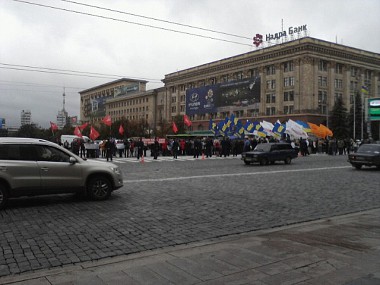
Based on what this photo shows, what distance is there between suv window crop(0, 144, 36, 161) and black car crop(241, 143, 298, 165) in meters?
16.5

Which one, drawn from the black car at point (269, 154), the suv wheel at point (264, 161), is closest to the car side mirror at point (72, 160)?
the black car at point (269, 154)

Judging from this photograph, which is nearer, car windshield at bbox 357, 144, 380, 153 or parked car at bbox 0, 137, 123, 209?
parked car at bbox 0, 137, 123, 209

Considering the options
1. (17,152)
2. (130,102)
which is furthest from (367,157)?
(130,102)

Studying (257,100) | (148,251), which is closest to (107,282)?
(148,251)

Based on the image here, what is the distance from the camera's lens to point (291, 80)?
3024 inches

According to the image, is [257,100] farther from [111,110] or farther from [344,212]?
[111,110]

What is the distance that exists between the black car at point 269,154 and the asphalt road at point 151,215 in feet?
32.4

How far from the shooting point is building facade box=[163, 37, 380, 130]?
241 ft

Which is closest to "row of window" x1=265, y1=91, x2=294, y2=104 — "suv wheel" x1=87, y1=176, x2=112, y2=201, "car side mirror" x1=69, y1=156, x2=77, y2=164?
"suv wheel" x1=87, y1=176, x2=112, y2=201

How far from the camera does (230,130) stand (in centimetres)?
4556

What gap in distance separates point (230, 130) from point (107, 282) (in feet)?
137

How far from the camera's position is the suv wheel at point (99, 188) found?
32.7 feet

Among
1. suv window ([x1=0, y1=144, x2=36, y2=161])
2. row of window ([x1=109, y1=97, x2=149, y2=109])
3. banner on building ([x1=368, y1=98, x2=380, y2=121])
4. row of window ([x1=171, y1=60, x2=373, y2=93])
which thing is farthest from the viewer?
row of window ([x1=109, y1=97, x2=149, y2=109])

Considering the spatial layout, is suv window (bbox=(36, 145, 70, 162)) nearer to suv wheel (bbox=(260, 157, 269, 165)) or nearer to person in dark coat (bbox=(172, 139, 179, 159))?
suv wheel (bbox=(260, 157, 269, 165))
